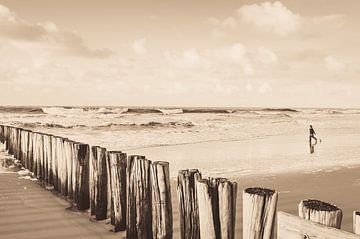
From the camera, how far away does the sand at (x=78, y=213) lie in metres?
4.31

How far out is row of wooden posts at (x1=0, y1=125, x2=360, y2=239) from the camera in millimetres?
2045

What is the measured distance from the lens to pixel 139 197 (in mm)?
3691

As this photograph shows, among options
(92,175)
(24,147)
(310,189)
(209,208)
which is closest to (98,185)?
(92,175)

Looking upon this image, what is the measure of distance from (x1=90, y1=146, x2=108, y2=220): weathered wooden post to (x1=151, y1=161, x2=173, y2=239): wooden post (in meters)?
1.17

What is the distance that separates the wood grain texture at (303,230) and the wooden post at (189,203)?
1040 mm

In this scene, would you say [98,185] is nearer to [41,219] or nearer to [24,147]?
[41,219]

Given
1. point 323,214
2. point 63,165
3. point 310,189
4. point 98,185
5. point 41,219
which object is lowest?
point 310,189

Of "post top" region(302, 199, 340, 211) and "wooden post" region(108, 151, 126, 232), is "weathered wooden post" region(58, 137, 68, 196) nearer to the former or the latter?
"wooden post" region(108, 151, 126, 232)

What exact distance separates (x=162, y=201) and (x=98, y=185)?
1394 millimetres

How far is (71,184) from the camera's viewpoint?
539 cm

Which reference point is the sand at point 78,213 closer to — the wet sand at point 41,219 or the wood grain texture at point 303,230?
the wet sand at point 41,219

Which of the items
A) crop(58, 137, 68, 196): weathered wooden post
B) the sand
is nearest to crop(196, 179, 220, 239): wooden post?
the sand

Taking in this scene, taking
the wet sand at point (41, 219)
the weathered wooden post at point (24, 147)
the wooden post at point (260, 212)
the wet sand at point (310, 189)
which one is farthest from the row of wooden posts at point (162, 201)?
the weathered wooden post at point (24, 147)

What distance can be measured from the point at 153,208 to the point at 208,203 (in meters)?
0.89
